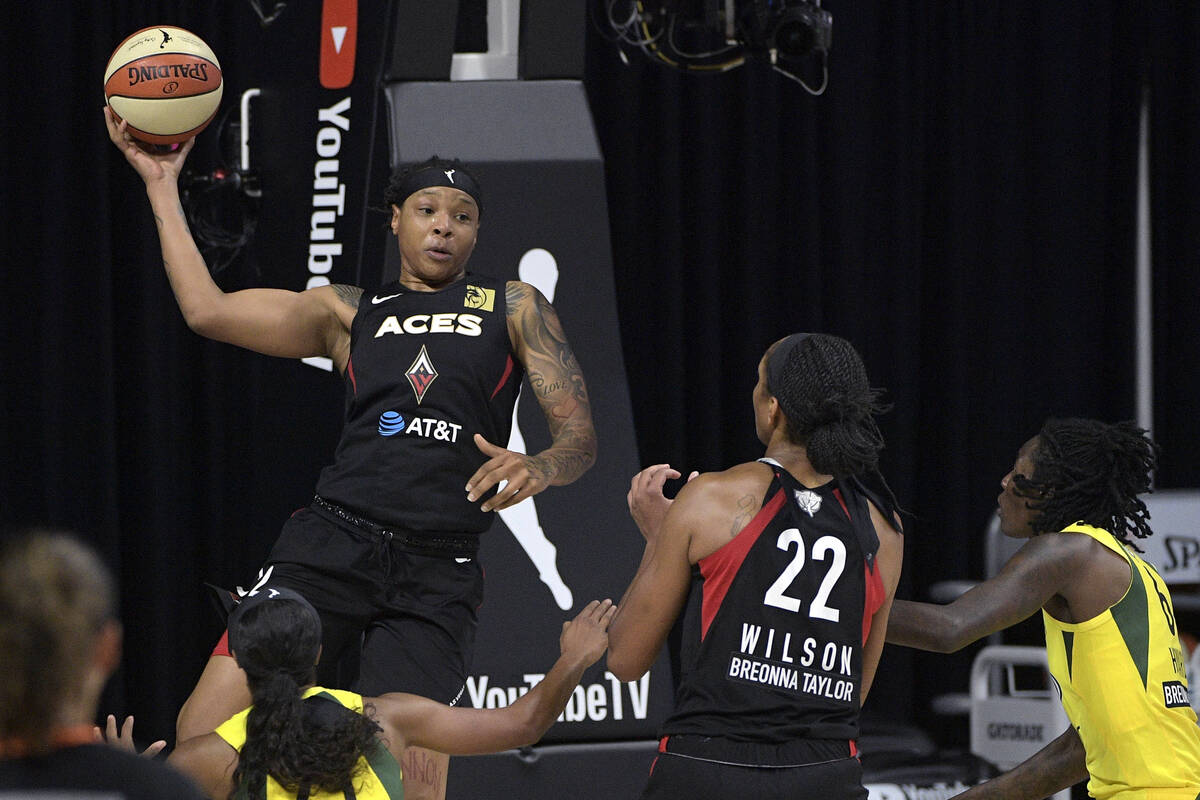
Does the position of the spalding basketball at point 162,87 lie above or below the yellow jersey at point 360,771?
above

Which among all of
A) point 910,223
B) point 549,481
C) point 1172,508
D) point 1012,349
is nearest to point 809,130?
point 910,223

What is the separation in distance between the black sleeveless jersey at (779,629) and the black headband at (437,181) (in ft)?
4.64

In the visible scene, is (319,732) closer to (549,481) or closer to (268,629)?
(268,629)

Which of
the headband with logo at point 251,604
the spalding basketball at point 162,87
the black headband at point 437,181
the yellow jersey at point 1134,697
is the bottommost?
the yellow jersey at point 1134,697

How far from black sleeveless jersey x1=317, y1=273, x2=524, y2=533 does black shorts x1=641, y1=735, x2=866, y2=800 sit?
109 centimetres

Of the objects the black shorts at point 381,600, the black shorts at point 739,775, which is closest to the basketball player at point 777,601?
the black shorts at point 739,775

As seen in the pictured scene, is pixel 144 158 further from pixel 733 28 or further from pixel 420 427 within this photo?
pixel 733 28

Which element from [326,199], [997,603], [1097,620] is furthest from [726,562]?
[326,199]

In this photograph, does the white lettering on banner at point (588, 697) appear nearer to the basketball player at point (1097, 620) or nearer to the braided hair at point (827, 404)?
the basketball player at point (1097, 620)

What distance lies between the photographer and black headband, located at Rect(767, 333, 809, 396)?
2711mm

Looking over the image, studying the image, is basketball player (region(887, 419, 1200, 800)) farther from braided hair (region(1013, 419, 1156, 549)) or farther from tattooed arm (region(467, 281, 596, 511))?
tattooed arm (region(467, 281, 596, 511))

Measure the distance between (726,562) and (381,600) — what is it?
1143 mm

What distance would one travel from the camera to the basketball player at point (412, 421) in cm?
343

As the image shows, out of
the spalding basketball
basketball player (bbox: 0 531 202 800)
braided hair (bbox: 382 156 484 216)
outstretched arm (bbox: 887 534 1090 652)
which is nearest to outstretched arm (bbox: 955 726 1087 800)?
outstretched arm (bbox: 887 534 1090 652)
